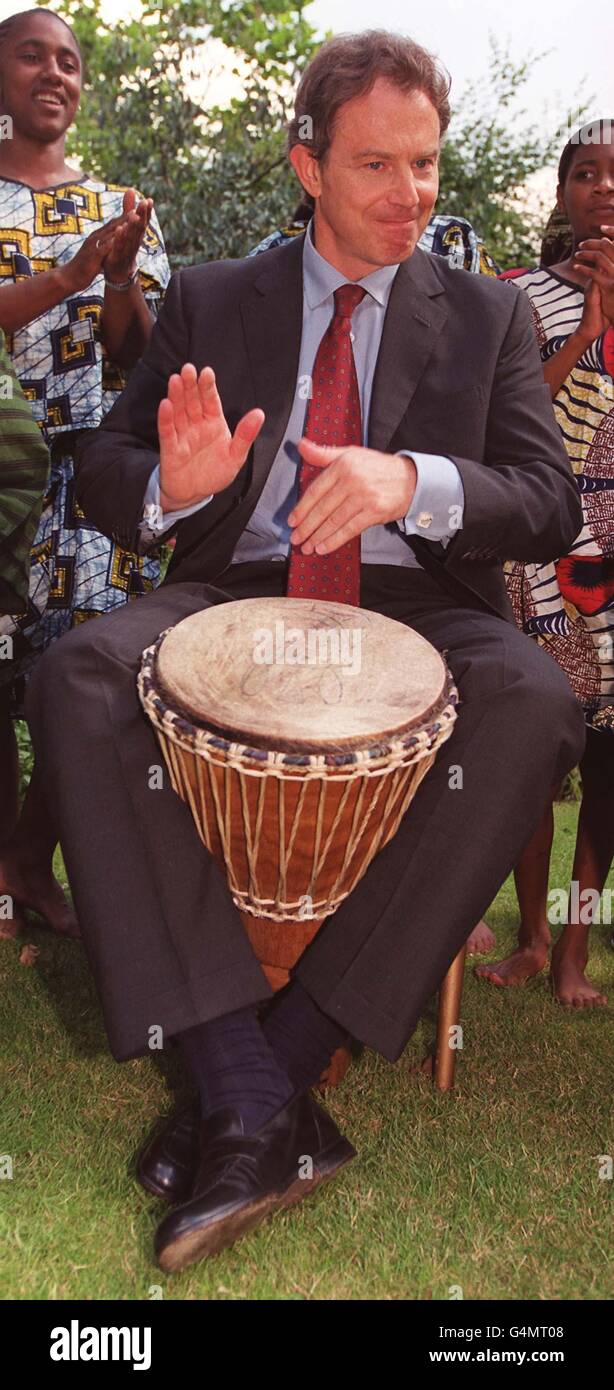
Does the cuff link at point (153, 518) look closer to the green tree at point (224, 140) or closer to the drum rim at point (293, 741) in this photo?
the drum rim at point (293, 741)

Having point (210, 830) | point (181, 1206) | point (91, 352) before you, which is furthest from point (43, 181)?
point (181, 1206)

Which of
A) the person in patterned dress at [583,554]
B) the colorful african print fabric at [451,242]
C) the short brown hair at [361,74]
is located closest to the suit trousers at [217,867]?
the person in patterned dress at [583,554]

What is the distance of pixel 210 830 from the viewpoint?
2.15 m

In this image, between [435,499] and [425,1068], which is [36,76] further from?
[425,1068]

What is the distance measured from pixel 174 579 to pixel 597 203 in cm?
146

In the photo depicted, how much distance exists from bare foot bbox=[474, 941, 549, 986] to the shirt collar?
5.47 ft

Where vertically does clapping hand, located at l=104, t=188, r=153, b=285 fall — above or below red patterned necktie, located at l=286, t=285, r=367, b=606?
above

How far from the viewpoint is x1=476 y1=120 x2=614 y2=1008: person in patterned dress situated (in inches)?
114

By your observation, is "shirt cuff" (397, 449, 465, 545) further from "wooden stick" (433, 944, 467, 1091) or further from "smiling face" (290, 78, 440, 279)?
"wooden stick" (433, 944, 467, 1091)

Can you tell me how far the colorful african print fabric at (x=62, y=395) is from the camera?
10.2 ft

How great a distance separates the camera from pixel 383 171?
2.57 metres

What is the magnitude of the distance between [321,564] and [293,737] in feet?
2.44

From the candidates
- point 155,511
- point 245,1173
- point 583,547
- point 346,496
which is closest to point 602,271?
point 583,547

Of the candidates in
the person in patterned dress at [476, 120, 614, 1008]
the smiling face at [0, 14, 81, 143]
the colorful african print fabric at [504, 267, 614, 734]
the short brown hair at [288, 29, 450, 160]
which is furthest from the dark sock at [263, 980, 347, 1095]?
the smiling face at [0, 14, 81, 143]
